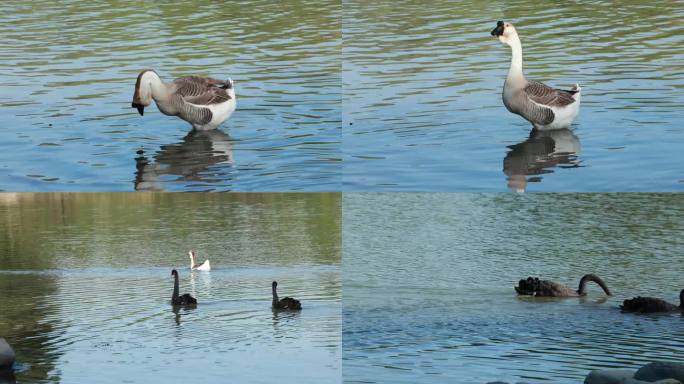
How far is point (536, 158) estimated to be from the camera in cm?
951

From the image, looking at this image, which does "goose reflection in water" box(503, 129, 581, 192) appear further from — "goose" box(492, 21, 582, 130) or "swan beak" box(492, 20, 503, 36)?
"swan beak" box(492, 20, 503, 36)

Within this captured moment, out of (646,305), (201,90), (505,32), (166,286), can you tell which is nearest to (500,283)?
(646,305)

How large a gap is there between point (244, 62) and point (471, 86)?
1962 mm

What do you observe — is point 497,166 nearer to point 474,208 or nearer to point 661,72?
point 661,72

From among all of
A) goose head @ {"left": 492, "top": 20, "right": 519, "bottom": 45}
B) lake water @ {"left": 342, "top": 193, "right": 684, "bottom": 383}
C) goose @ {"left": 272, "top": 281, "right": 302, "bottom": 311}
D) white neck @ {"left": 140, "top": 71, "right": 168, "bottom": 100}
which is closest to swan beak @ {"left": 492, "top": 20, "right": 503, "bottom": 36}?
goose head @ {"left": 492, "top": 20, "right": 519, "bottom": 45}

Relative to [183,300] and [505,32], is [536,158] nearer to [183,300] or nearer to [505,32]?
[505,32]

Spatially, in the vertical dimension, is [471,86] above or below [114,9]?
below

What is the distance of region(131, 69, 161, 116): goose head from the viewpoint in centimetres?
984

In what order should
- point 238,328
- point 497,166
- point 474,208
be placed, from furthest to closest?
point 474,208 → point 238,328 → point 497,166

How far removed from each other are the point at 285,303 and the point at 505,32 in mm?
4850

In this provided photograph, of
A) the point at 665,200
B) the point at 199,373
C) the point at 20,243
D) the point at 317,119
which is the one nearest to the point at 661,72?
the point at 317,119

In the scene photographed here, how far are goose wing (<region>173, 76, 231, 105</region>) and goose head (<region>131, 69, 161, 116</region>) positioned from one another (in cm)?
19

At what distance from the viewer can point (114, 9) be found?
40.7ft

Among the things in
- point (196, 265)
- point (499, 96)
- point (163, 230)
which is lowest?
point (196, 265)
